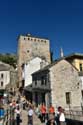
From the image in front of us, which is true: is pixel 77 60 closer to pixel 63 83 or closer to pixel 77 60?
pixel 77 60

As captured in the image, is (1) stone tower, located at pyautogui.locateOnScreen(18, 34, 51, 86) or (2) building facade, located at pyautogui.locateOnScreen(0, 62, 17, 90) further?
(2) building facade, located at pyautogui.locateOnScreen(0, 62, 17, 90)

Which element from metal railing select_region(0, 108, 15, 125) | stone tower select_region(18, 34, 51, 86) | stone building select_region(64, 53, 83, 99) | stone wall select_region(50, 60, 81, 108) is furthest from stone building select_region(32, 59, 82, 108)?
stone tower select_region(18, 34, 51, 86)

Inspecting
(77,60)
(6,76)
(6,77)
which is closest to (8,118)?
(77,60)

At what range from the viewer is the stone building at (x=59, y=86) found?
111 feet

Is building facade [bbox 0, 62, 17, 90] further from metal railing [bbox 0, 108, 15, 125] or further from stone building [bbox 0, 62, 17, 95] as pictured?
metal railing [bbox 0, 108, 15, 125]

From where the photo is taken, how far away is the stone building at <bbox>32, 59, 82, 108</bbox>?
33.7 meters

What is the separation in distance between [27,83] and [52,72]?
522 inches

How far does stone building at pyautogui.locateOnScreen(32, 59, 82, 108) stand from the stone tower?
17.0 metres

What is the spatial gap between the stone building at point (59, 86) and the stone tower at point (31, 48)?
1703cm

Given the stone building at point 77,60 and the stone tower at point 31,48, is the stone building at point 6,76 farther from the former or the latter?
the stone building at point 77,60

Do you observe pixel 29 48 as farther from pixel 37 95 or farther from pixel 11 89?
pixel 37 95

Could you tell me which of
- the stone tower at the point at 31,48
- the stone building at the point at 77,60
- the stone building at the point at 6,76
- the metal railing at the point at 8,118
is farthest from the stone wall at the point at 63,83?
the stone building at the point at 6,76

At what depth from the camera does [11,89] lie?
51.9 m

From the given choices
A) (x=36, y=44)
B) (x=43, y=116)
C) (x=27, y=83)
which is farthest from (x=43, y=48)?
(x=43, y=116)
